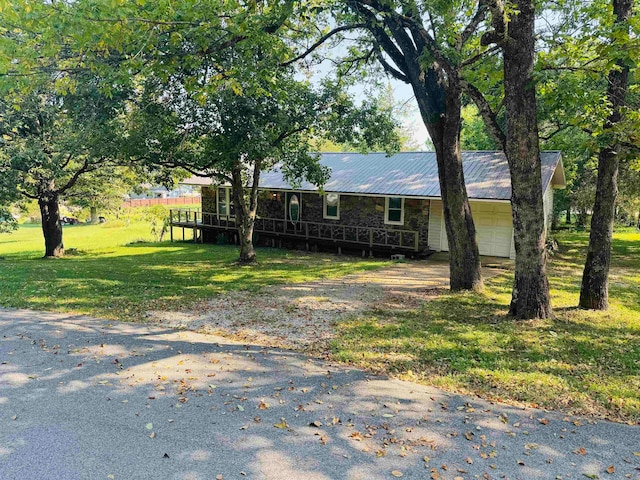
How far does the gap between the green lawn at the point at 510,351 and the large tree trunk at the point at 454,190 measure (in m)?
0.74

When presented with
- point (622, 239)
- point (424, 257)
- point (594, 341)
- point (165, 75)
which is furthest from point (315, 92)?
point (622, 239)

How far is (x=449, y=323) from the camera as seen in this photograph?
756 cm

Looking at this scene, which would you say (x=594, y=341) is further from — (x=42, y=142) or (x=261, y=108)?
(x=42, y=142)

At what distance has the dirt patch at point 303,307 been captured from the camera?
7010 mm

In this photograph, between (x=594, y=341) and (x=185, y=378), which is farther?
(x=594, y=341)

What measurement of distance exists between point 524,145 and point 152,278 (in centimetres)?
968

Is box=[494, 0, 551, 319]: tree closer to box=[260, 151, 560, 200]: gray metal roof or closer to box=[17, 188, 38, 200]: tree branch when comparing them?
box=[260, 151, 560, 200]: gray metal roof

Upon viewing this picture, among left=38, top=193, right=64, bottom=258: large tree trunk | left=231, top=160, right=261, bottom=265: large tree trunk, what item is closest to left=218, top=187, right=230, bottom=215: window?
left=38, top=193, right=64, bottom=258: large tree trunk

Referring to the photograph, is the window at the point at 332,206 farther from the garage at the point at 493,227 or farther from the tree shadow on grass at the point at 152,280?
the garage at the point at 493,227

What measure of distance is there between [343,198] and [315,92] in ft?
22.2

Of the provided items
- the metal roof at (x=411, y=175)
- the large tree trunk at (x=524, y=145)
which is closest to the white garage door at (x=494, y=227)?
the metal roof at (x=411, y=175)

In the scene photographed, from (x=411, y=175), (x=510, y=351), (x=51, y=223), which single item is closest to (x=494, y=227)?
(x=411, y=175)

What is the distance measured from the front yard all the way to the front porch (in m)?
2.10

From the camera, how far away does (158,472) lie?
3.37 metres
